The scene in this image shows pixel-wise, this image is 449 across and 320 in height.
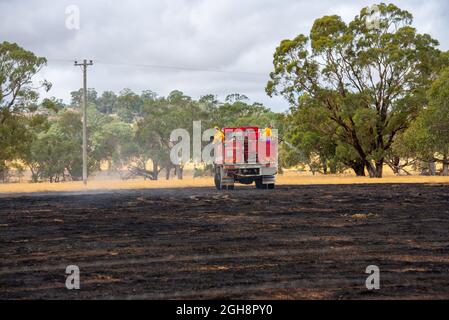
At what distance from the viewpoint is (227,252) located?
41.8 feet

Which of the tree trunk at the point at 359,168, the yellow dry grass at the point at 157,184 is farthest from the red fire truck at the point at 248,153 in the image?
the tree trunk at the point at 359,168

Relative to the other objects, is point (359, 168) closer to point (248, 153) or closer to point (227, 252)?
point (248, 153)

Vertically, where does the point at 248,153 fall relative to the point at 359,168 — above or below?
above

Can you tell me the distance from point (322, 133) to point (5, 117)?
23028 millimetres

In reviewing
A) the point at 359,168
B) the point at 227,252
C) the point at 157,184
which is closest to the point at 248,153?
the point at 157,184

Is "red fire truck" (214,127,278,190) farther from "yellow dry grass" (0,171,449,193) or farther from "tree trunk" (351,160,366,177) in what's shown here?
"tree trunk" (351,160,366,177)

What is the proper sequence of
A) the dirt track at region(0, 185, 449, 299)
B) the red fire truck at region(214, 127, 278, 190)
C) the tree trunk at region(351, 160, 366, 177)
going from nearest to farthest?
the dirt track at region(0, 185, 449, 299)
the red fire truck at region(214, 127, 278, 190)
the tree trunk at region(351, 160, 366, 177)

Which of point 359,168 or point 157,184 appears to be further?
point 359,168

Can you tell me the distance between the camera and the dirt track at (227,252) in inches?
366

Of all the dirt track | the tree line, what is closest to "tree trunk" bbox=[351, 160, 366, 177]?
the tree line

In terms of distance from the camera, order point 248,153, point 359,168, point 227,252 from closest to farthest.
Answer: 1. point 227,252
2. point 248,153
3. point 359,168

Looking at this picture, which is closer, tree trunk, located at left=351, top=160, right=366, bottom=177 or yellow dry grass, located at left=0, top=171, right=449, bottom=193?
yellow dry grass, located at left=0, top=171, right=449, bottom=193

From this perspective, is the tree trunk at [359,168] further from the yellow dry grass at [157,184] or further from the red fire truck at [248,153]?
the red fire truck at [248,153]

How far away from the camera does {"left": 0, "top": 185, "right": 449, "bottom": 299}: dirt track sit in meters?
9.30
